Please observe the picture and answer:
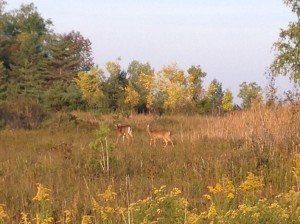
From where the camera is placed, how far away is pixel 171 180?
7.93m

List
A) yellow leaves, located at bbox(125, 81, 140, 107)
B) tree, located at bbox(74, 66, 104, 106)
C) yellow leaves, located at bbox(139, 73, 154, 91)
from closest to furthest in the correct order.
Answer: tree, located at bbox(74, 66, 104, 106), yellow leaves, located at bbox(125, 81, 140, 107), yellow leaves, located at bbox(139, 73, 154, 91)

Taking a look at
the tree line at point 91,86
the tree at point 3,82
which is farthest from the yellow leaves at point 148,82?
the tree at point 3,82

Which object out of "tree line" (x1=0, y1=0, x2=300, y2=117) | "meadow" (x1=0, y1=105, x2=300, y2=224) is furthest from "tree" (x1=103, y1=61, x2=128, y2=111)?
"meadow" (x1=0, y1=105, x2=300, y2=224)

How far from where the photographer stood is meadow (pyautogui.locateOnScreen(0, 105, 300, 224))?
153 inches

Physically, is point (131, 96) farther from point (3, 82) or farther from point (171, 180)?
point (171, 180)

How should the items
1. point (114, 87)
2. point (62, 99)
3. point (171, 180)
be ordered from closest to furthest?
point (171, 180)
point (62, 99)
point (114, 87)

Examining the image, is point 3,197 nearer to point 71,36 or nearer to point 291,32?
point 291,32

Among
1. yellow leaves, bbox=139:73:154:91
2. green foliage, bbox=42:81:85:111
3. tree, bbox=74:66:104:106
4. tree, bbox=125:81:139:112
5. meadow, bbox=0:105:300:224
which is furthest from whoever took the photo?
yellow leaves, bbox=139:73:154:91

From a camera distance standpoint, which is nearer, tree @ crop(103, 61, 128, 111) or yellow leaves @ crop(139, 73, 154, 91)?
tree @ crop(103, 61, 128, 111)

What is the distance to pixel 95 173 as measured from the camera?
873cm

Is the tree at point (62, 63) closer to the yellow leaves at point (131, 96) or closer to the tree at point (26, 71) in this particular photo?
the tree at point (26, 71)

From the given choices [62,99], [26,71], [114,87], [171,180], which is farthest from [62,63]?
[171,180]

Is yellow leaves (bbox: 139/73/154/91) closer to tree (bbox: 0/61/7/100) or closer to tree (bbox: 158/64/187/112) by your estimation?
tree (bbox: 158/64/187/112)

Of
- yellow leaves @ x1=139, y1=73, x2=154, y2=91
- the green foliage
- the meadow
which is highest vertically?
yellow leaves @ x1=139, y1=73, x2=154, y2=91
